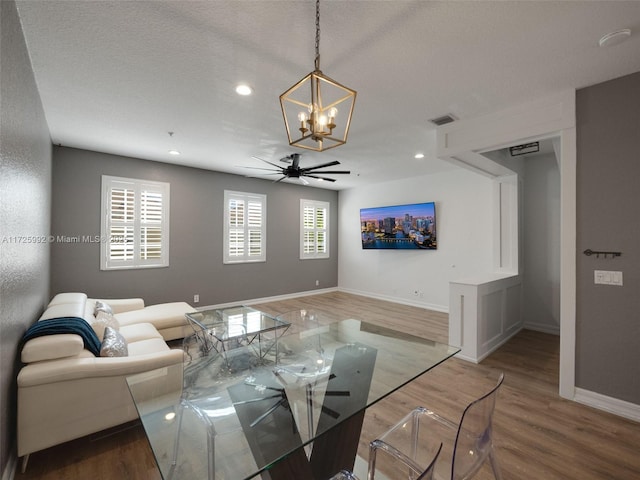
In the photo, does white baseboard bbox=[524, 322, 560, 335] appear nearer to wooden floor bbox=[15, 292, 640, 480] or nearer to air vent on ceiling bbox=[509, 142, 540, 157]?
wooden floor bbox=[15, 292, 640, 480]

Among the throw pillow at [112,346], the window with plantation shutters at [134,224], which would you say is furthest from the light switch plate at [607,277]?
the window with plantation shutters at [134,224]

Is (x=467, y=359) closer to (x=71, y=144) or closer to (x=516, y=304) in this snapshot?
(x=516, y=304)

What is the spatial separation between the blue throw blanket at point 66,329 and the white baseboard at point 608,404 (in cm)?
400

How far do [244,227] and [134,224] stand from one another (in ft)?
6.39

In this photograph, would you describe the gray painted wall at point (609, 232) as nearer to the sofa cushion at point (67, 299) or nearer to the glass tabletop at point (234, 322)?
the glass tabletop at point (234, 322)

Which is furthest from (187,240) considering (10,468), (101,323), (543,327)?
(543,327)

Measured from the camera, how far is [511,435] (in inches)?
81.0

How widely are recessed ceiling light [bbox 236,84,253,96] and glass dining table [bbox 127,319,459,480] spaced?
222 centimetres

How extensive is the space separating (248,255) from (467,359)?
433 cm

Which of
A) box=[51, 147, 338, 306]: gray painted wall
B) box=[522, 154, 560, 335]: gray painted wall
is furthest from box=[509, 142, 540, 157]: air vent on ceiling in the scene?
box=[51, 147, 338, 306]: gray painted wall

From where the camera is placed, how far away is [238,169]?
5.30 meters

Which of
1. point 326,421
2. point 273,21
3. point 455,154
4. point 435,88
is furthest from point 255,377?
point 455,154

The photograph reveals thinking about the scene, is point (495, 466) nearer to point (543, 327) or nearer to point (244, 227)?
point (543, 327)

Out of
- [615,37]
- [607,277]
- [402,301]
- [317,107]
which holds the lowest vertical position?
[402,301]
